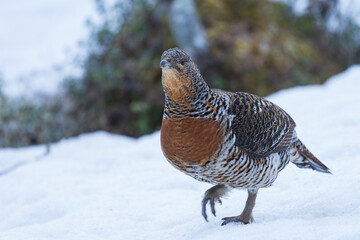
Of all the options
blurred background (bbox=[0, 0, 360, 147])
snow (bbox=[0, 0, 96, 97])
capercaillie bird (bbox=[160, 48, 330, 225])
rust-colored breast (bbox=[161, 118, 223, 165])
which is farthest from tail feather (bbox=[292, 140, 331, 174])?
snow (bbox=[0, 0, 96, 97])

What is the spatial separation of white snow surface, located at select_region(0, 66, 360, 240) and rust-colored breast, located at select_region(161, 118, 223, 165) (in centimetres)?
60

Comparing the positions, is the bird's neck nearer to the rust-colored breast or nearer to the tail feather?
the rust-colored breast

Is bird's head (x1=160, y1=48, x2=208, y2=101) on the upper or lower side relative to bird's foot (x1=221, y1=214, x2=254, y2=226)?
upper

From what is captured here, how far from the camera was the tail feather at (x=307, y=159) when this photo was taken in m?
3.91

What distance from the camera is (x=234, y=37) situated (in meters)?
8.59

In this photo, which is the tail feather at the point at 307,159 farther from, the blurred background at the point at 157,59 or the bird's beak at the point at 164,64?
the blurred background at the point at 157,59

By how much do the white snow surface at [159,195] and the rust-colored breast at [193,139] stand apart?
60cm

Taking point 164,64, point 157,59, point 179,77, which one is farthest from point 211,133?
point 157,59

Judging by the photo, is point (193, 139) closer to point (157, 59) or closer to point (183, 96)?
point (183, 96)

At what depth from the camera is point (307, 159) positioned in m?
3.95

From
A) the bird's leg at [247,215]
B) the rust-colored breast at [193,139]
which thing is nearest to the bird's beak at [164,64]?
the rust-colored breast at [193,139]

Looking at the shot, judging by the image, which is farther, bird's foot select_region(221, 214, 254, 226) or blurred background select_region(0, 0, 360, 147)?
blurred background select_region(0, 0, 360, 147)

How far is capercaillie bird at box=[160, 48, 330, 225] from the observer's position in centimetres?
307

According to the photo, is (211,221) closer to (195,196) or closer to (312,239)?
(195,196)
